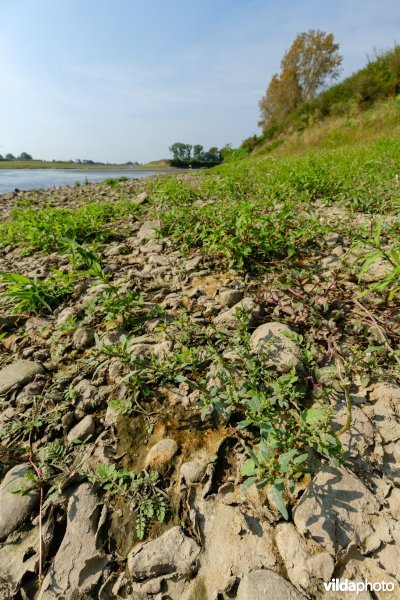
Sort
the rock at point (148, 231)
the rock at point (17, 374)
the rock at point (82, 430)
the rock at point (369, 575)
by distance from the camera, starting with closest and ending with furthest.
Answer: the rock at point (369, 575) < the rock at point (82, 430) < the rock at point (17, 374) < the rock at point (148, 231)

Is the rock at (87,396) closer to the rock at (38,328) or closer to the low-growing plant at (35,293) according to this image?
→ the rock at (38,328)

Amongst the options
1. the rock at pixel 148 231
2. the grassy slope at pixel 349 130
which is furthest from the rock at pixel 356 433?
the grassy slope at pixel 349 130

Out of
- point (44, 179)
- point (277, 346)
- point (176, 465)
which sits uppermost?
point (277, 346)

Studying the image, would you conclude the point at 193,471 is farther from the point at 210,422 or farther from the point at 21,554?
the point at 21,554

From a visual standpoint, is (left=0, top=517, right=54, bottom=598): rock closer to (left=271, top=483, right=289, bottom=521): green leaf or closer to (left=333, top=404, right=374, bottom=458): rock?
(left=271, top=483, right=289, bottom=521): green leaf

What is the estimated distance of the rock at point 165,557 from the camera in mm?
1142

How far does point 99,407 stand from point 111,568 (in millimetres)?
793

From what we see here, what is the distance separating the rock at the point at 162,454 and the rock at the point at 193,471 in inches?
3.6

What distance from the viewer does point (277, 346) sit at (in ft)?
6.16

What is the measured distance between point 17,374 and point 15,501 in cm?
87

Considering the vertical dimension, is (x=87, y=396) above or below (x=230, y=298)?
below

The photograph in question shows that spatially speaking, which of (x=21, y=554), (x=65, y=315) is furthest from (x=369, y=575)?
(x=65, y=315)

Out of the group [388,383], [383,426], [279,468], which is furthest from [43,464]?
[388,383]

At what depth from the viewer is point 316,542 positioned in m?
1.13
